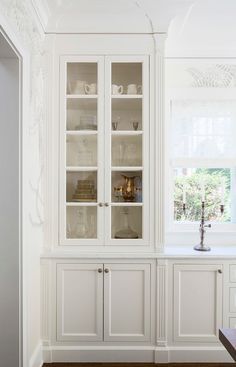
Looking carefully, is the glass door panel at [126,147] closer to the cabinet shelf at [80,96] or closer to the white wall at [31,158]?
the cabinet shelf at [80,96]

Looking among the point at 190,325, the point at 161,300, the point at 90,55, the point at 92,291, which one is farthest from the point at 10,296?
the point at 90,55

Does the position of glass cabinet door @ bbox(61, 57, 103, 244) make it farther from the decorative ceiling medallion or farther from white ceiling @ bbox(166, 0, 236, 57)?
the decorative ceiling medallion

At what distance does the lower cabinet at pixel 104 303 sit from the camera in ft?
8.25

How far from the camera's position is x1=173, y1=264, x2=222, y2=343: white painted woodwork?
8.30 ft

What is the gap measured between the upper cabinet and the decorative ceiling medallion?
2.26ft

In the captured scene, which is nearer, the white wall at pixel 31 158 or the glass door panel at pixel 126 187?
the white wall at pixel 31 158

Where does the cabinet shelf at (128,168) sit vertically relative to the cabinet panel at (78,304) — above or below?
above

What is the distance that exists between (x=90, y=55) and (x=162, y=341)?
7.43 ft

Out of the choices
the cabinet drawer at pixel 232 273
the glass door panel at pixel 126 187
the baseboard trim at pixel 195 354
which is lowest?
the baseboard trim at pixel 195 354

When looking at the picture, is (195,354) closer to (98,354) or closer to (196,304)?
(196,304)

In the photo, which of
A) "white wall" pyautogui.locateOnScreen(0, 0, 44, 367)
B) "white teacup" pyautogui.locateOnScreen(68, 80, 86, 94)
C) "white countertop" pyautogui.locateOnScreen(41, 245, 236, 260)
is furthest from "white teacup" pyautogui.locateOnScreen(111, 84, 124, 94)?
"white countertop" pyautogui.locateOnScreen(41, 245, 236, 260)

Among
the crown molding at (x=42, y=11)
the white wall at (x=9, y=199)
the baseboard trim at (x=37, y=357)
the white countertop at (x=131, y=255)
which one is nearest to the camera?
the white wall at (x=9, y=199)

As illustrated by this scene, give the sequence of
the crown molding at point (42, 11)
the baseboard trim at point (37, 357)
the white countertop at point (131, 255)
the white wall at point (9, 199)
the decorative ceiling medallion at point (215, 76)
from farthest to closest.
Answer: the decorative ceiling medallion at point (215, 76)
the white countertop at point (131, 255)
the baseboard trim at point (37, 357)
the crown molding at point (42, 11)
the white wall at point (9, 199)

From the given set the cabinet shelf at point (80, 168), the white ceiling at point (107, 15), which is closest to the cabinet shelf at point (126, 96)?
the white ceiling at point (107, 15)
